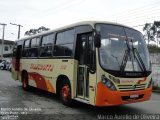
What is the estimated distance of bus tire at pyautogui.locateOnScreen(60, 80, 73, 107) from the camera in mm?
11102

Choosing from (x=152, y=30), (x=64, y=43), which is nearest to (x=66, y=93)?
(x=64, y=43)

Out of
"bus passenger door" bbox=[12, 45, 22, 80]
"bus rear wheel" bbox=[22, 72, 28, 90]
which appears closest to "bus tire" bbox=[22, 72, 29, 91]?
"bus rear wheel" bbox=[22, 72, 28, 90]

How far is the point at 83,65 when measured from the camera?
407 inches

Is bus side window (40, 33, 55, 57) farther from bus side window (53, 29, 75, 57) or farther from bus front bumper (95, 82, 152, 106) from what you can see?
bus front bumper (95, 82, 152, 106)

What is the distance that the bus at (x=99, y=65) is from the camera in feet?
30.1

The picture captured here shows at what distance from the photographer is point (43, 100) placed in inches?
500

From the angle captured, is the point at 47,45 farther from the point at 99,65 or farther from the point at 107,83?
the point at 107,83

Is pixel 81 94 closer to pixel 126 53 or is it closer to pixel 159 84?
pixel 126 53

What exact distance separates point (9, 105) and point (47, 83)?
2413mm

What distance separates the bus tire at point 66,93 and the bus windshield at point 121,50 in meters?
2.34

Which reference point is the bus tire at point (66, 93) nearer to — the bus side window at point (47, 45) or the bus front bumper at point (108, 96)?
the bus side window at point (47, 45)

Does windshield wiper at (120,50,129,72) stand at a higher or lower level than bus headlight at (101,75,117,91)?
higher

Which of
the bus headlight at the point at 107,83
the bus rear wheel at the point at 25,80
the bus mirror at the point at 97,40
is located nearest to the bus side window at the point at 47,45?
the bus rear wheel at the point at 25,80

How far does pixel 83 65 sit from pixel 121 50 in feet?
4.72
